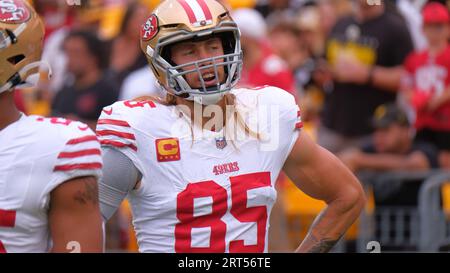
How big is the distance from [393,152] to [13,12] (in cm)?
458

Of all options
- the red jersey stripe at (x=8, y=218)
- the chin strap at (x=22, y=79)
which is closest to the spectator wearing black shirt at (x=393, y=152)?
the chin strap at (x=22, y=79)

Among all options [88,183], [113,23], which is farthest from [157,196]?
[113,23]

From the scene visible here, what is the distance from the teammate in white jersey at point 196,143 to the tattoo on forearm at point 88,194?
43 cm

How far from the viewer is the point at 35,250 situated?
3.78 metres

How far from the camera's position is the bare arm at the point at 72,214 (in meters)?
3.72

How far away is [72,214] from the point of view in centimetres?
374

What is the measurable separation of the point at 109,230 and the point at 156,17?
151 inches

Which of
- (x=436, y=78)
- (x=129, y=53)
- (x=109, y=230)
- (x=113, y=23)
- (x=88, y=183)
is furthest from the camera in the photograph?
(x=113, y=23)

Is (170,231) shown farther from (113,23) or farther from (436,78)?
(113,23)

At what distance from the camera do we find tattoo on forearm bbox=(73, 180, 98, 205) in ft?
12.3

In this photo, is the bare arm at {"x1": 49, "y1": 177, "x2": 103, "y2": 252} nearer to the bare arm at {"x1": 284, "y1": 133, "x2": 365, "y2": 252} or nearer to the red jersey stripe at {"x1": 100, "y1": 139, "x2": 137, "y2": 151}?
the red jersey stripe at {"x1": 100, "y1": 139, "x2": 137, "y2": 151}

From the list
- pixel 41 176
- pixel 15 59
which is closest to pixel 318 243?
pixel 41 176

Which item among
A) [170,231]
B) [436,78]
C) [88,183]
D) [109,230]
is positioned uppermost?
[88,183]
